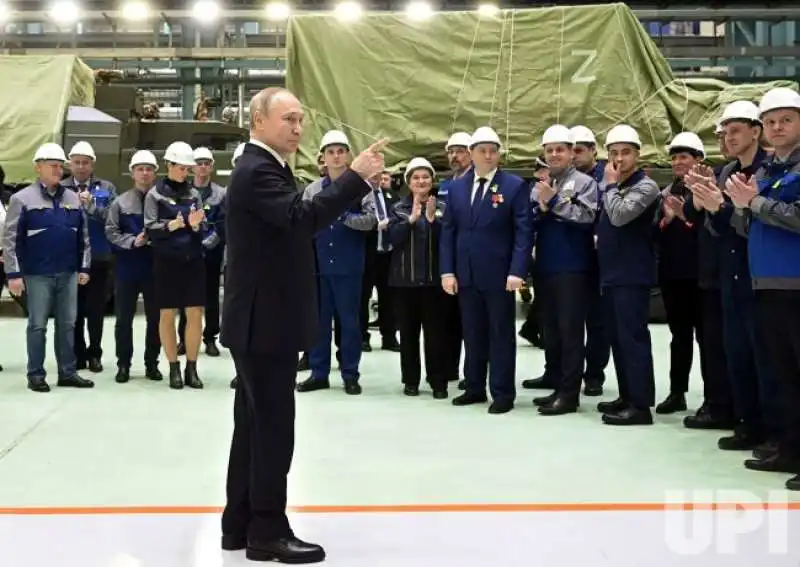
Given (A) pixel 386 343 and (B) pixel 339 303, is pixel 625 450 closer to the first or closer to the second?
(B) pixel 339 303

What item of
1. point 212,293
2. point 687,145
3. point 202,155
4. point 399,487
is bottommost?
point 399,487

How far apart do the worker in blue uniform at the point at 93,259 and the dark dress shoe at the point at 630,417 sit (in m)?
4.20

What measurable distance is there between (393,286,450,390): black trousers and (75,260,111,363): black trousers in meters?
2.59

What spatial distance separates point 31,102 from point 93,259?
3479 millimetres

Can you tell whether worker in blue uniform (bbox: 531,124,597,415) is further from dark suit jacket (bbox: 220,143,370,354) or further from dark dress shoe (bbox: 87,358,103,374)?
dark dress shoe (bbox: 87,358,103,374)

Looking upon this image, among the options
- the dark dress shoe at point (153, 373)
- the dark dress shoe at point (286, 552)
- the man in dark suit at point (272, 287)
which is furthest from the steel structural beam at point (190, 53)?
the dark dress shoe at point (286, 552)

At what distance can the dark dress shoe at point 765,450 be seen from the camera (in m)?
4.48

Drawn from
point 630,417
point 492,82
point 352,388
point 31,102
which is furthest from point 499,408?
point 31,102

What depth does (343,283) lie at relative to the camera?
6.63m

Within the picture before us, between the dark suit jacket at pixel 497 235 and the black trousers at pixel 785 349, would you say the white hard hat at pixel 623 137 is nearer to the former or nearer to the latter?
the dark suit jacket at pixel 497 235

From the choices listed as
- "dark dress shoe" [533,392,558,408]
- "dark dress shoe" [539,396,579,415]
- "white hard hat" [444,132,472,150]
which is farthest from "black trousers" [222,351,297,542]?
"white hard hat" [444,132,472,150]

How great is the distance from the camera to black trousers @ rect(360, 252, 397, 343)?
846 centimetres

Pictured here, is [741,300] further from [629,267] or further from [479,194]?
[479,194]

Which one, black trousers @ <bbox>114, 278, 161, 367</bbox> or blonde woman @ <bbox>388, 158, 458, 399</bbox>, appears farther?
black trousers @ <bbox>114, 278, 161, 367</bbox>
